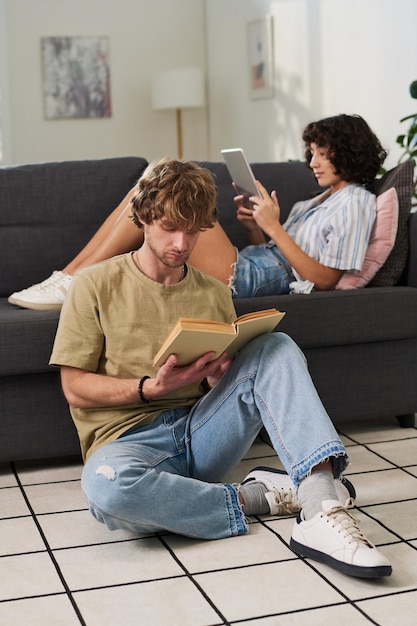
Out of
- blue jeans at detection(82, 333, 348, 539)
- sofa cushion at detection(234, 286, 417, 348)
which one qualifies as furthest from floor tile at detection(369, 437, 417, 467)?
blue jeans at detection(82, 333, 348, 539)

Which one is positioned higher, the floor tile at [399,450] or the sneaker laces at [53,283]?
the sneaker laces at [53,283]

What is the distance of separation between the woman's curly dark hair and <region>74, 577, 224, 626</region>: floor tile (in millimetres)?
1533

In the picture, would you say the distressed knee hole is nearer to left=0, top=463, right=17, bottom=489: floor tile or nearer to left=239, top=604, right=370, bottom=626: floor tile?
left=239, top=604, right=370, bottom=626: floor tile

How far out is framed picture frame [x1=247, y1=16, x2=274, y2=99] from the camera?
590cm

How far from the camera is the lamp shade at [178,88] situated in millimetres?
6453

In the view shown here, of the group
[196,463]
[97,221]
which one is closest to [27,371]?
[196,463]

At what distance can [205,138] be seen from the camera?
22.8ft

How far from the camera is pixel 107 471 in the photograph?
193 cm

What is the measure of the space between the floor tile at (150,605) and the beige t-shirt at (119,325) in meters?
0.41

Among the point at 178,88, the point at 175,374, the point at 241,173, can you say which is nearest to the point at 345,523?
the point at 175,374

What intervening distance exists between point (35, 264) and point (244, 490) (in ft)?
4.20

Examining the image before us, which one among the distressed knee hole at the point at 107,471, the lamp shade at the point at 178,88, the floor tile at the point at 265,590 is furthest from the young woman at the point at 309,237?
the lamp shade at the point at 178,88

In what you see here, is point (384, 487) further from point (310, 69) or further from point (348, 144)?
point (310, 69)

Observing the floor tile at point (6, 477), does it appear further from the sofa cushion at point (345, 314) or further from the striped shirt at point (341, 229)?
the striped shirt at point (341, 229)
